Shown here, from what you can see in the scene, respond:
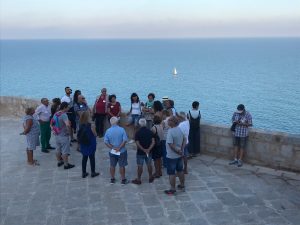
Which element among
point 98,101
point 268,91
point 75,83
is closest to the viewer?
point 98,101

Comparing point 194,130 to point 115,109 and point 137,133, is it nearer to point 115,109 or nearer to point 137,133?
point 137,133

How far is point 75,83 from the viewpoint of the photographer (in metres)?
75.4

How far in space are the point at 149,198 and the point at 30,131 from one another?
3.83 m

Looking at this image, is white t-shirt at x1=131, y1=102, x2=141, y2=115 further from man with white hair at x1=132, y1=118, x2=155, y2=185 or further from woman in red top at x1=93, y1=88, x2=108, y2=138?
man with white hair at x1=132, y1=118, x2=155, y2=185

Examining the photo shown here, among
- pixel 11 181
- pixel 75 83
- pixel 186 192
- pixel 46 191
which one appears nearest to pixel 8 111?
pixel 11 181

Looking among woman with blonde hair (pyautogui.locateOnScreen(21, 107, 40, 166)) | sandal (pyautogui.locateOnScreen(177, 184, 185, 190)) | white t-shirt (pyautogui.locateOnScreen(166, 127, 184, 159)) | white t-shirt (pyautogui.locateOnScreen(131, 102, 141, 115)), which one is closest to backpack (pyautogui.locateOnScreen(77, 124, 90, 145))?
woman with blonde hair (pyautogui.locateOnScreen(21, 107, 40, 166))

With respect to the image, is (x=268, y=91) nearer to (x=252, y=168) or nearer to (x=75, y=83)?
(x=75, y=83)

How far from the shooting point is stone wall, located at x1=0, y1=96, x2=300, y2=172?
28.2 feet

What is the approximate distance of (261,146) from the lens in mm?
9008

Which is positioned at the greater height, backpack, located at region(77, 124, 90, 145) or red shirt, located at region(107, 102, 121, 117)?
red shirt, located at region(107, 102, 121, 117)

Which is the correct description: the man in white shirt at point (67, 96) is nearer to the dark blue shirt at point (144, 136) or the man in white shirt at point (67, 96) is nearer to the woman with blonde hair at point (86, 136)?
the woman with blonde hair at point (86, 136)

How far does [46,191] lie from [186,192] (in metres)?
3.02

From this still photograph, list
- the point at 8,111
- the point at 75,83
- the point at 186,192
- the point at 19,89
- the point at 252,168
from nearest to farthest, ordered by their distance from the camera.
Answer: the point at 186,192, the point at 252,168, the point at 8,111, the point at 19,89, the point at 75,83

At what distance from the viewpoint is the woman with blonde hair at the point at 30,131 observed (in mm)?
9469
